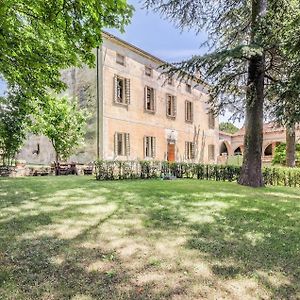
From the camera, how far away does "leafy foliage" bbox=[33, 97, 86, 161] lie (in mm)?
18156

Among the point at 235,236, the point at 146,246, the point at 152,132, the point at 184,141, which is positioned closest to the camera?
the point at 146,246

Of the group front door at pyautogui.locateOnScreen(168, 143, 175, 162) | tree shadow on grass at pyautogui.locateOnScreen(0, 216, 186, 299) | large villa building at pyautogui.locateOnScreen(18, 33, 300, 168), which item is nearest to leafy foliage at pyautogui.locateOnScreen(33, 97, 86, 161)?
large villa building at pyautogui.locateOnScreen(18, 33, 300, 168)

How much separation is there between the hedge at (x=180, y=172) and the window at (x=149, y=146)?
→ 17.6 feet

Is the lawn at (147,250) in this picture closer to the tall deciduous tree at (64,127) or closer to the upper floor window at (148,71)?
the tall deciduous tree at (64,127)

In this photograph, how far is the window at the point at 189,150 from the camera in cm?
2731

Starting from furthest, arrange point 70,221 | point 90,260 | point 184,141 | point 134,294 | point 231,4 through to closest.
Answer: point 184,141, point 231,4, point 70,221, point 90,260, point 134,294

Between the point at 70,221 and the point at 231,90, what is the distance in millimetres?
10173

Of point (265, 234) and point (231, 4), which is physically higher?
point (231, 4)

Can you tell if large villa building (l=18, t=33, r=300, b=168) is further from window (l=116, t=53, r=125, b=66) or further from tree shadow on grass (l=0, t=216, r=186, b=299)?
tree shadow on grass (l=0, t=216, r=186, b=299)

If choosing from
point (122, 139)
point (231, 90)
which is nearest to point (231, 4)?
point (231, 90)

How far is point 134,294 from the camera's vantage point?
11.4ft

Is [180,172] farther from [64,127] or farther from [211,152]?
[211,152]

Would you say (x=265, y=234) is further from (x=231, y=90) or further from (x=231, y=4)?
(x=231, y=4)

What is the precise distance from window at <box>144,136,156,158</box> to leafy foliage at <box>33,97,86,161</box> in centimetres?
514
